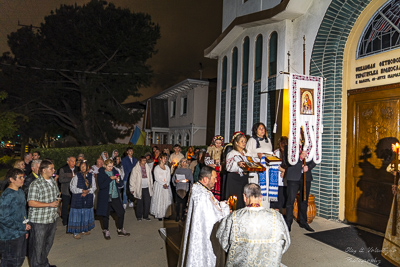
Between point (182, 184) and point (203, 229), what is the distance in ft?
14.6

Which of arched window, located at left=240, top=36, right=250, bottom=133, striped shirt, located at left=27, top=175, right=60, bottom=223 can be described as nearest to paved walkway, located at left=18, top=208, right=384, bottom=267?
striped shirt, located at left=27, top=175, right=60, bottom=223

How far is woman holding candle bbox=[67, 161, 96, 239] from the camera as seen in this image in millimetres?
7133

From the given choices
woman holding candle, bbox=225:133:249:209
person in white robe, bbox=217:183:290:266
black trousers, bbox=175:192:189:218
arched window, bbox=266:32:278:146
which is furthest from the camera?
arched window, bbox=266:32:278:146

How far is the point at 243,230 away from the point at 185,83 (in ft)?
66.0

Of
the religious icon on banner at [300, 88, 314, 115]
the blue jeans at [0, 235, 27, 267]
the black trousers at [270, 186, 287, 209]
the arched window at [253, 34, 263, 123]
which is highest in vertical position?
the arched window at [253, 34, 263, 123]

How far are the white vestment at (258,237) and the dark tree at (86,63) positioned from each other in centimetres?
2388

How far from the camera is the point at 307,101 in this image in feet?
24.7

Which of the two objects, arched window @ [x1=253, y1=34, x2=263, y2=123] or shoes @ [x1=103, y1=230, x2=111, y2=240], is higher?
arched window @ [x1=253, y1=34, x2=263, y2=123]

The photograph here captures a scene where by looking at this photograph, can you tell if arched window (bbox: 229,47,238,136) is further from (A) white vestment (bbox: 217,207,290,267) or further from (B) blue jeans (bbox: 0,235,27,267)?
(A) white vestment (bbox: 217,207,290,267)

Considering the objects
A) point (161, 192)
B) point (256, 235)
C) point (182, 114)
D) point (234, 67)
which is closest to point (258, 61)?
point (234, 67)

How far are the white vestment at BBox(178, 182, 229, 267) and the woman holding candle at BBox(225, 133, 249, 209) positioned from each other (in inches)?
62.6

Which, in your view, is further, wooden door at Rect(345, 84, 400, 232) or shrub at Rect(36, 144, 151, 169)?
shrub at Rect(36, 144, 151, 169)

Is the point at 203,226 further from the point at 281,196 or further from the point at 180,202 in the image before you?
the point at 180,202

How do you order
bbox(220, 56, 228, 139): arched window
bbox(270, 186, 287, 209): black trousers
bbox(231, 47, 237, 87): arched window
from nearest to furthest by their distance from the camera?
bbox(270, 186, 287, 209): black trousers
bbox(231, 47, 237, 87): arched window
bbox(220, 56, 228, 139): arched window
